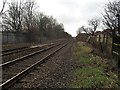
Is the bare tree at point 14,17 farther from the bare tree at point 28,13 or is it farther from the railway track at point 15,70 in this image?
the railway track at point 15,70

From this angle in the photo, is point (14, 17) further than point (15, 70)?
Yes

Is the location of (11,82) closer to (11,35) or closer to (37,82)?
(37,82)

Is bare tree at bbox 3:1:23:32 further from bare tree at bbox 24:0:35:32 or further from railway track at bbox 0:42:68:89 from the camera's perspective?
railway track at bbox 0:42:68:89

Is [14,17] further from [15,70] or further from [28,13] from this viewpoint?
[15,70]

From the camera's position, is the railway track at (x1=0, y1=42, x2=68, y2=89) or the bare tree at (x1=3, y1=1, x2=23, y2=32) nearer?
the railway track at (x1=0, y1=42, x2=68, y2=89)

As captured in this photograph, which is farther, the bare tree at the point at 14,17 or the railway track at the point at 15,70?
the bare tree at the point at 14,17

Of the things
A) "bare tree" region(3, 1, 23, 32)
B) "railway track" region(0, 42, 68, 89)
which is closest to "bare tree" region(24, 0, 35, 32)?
"bare tree" region(3, 1, 23, 32)

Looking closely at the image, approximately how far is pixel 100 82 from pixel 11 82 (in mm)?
3540

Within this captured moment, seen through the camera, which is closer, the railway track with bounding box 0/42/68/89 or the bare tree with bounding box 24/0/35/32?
the railway track with bounding box 0/42/68/89

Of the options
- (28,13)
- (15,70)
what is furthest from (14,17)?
(15,70)

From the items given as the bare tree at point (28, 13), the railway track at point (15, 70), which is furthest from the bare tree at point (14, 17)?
the railway track at point (15, 70)

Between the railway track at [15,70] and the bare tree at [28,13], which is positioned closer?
the railway track at [15,70]

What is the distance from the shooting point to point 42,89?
8.34 meters

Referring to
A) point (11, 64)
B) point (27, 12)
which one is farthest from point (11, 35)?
point (11, 64)
